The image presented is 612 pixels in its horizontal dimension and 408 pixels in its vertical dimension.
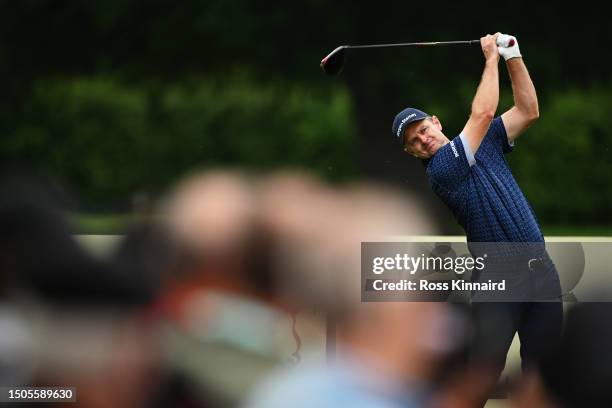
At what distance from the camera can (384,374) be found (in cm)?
179

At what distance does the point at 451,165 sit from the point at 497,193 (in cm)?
16

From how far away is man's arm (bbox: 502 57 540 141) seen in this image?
3.50 meters

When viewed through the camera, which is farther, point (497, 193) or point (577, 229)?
point (577, 229)

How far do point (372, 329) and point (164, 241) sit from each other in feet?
1.21

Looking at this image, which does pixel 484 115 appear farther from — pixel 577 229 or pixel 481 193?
pixel 577 229

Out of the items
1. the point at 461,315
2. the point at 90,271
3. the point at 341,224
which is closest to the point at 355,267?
the point at 341,224

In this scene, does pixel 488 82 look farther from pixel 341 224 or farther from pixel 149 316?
pixel 149 316

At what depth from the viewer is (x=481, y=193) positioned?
3377 millimetres

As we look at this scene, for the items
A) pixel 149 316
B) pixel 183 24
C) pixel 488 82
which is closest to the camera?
pixel 149 316

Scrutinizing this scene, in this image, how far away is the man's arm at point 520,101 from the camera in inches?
138

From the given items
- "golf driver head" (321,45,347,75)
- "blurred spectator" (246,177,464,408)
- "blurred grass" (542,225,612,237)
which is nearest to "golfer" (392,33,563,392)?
"golf driver head" (321,45,347,75)

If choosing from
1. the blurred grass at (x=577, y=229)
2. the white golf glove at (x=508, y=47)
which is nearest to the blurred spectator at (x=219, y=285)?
the white golf glove at (x=508, y=47)

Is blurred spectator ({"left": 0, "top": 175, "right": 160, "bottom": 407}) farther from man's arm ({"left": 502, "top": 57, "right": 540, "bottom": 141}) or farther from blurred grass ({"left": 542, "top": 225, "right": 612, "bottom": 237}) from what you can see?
blurred grass ({"left": 542, "top": 225, "right": 612, "bottom": 237})

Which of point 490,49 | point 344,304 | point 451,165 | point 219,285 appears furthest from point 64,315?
point 490,49
